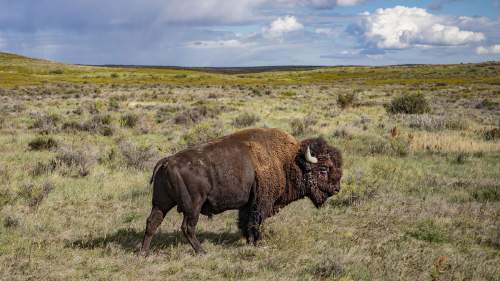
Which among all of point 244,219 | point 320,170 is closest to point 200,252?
point 244,219

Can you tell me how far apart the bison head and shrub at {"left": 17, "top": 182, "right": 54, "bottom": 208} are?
17.0ft

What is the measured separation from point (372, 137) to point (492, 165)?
4.82 meters

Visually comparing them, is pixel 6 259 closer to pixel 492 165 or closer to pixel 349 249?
pixel 349 249

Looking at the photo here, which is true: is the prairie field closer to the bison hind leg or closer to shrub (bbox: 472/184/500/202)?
shrub (bbox: 472/184/500/202)

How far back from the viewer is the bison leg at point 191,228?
6.48m

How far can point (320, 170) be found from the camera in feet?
24.3

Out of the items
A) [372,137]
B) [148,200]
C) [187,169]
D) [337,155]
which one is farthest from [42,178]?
[372,137]

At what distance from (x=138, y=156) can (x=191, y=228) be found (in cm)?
713

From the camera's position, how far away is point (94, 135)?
60.6 feet

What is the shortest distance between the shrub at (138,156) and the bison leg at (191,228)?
20.9 ft

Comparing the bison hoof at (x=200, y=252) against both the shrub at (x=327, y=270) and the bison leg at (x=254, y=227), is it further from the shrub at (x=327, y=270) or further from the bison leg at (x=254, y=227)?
the shrub at (x=327, y=270)

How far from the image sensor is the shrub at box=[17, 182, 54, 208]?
9.28 metres

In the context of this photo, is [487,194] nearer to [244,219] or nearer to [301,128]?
[244,219]

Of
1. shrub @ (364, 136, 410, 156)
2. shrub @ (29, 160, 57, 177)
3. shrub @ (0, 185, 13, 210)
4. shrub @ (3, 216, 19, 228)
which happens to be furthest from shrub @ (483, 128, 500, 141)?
shrub @ (3, 216, 19, 228)
